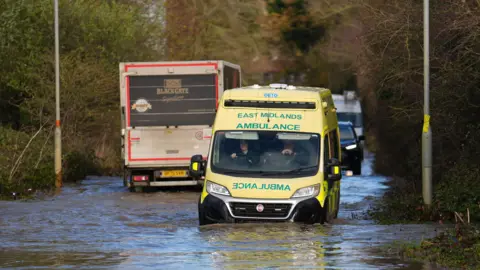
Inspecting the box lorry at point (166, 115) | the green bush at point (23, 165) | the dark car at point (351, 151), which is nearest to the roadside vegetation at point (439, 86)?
the box lorry at point (166, 115)

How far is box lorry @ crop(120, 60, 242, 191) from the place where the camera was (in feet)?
92.0

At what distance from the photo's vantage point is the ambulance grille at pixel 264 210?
56.7 ft

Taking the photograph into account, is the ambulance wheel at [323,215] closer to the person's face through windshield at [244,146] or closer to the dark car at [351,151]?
the person's face through windshield at [244,146]

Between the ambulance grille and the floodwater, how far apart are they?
8.1 inches

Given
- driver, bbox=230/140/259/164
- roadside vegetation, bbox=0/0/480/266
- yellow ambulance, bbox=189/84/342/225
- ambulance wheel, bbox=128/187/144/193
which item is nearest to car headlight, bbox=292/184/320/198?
yellow ambulance, bbox=189/84/342/225

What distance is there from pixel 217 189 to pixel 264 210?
2.56 ft

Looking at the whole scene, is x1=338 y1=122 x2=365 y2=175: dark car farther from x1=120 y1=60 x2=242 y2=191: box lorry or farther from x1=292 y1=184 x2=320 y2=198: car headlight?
x1=292 y1=184 x2=320 y2=198: car headlight

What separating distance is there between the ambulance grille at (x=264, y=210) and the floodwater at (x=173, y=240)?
0.67 feet

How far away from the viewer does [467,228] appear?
47.5 ft

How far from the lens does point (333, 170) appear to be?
18.2 metres

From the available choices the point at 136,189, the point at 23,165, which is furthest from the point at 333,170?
the point at 23,165

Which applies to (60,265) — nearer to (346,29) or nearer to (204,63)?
(204,63)

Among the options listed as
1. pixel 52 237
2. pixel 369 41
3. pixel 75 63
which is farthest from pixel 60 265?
pixel 75 63

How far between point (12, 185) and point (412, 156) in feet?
31.1
